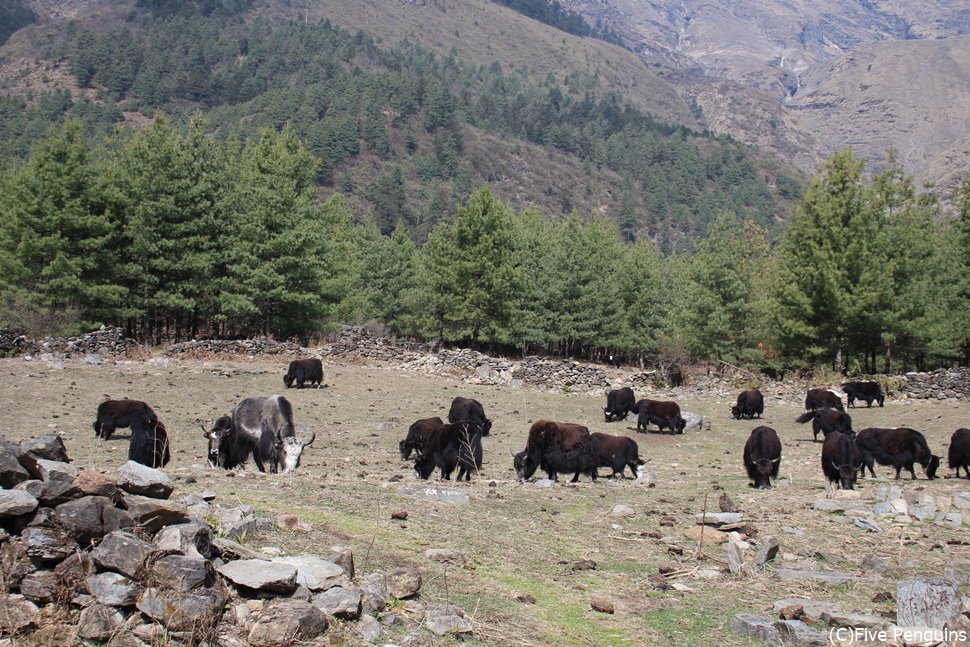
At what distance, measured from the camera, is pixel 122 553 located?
4.91 m

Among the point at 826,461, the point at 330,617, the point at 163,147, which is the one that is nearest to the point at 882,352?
the point at 826,461

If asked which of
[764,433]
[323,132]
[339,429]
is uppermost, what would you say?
[323,132]

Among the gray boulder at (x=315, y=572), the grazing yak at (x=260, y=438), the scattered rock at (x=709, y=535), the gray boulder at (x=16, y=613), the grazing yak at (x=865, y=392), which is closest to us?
the gray boulder at (x=16, y=613)

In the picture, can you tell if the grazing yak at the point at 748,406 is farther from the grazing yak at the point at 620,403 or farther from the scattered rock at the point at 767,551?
the scattered rock at the point at 767,551

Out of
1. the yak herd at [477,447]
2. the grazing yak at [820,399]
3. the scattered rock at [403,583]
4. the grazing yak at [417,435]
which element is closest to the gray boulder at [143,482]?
the scattered rock at [403,583]

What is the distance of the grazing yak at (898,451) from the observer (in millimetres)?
14414

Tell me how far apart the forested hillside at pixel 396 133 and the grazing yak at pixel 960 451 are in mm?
102897

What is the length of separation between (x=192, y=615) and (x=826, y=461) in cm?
1148

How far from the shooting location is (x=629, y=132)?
640 feet

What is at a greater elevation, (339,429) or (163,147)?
(163,147)

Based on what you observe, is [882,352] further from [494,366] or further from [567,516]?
[567,516]

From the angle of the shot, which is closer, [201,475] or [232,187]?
[201,475]

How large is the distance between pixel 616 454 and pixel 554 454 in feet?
6.52

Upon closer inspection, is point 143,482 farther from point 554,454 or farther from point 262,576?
point 554,454
